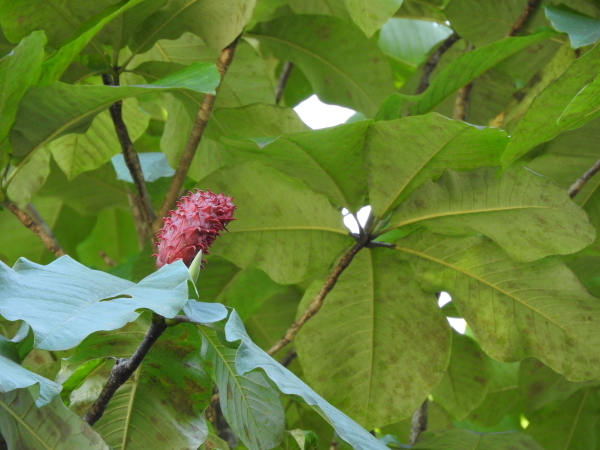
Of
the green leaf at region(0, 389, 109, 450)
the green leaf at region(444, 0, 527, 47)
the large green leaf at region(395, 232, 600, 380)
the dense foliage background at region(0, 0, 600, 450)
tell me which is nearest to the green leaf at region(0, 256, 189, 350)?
the dense foliage background at region(0, 0, 600, 450)

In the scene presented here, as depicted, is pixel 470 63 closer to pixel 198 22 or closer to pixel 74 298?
pixel 198 22

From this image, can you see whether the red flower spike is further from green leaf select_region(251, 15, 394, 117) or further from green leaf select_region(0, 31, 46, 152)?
green leaf select_region(251, 15, 394, 117)

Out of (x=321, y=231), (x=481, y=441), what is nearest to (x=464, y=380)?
(x=481, y=441)

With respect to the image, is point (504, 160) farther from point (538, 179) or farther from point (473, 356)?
point (473, 356)

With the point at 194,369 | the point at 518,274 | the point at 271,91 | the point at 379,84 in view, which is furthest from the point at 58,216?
the point at 518,274

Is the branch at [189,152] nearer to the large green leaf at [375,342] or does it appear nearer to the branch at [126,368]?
the large green leaf at [375,342]

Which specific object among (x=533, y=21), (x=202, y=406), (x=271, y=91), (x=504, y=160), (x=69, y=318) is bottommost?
(x=202, y=406)
